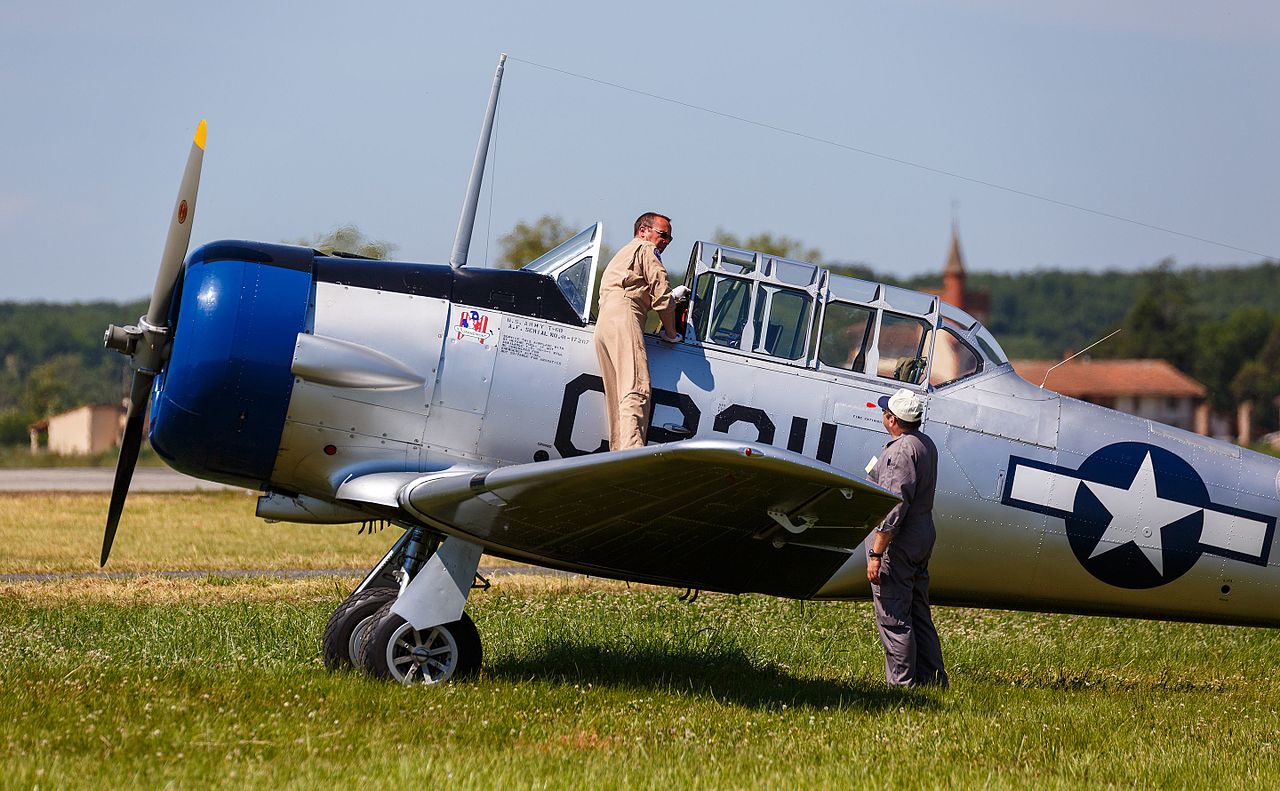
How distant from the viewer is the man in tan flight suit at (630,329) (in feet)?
24.8

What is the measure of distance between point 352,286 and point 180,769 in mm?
3120

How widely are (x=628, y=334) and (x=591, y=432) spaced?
597 mm

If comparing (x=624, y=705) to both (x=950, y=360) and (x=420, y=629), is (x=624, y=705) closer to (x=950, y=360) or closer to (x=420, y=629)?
(x=420, y=629)

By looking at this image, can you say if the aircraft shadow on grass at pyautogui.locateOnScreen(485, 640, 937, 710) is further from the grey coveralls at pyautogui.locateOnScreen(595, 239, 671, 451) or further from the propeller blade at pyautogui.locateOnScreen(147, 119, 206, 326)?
the propeller blade at pyautogui.locateOnScreen(147, 119, 206, 326)

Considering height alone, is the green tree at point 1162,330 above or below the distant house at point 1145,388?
above

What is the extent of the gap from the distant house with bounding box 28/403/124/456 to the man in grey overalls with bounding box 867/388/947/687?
204ft

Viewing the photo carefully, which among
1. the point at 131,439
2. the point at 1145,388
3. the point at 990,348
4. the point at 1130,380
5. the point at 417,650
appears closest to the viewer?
the point at 417,650

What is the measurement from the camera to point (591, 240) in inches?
319

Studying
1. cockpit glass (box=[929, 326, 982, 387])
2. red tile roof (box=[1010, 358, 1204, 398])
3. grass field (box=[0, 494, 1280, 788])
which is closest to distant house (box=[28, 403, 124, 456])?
grass field (box=[0, 494, 1280, 788])

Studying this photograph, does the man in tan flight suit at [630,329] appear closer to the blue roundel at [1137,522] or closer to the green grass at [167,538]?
the blue roundel at [1137,522]

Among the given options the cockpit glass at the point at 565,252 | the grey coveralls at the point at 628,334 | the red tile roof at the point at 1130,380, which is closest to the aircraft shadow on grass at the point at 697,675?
the grey coveralls at the point at 628,334

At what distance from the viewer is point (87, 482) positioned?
1309 inches

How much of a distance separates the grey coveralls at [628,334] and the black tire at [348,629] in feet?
5.51

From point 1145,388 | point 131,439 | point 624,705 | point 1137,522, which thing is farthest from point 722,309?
point 1145,388
